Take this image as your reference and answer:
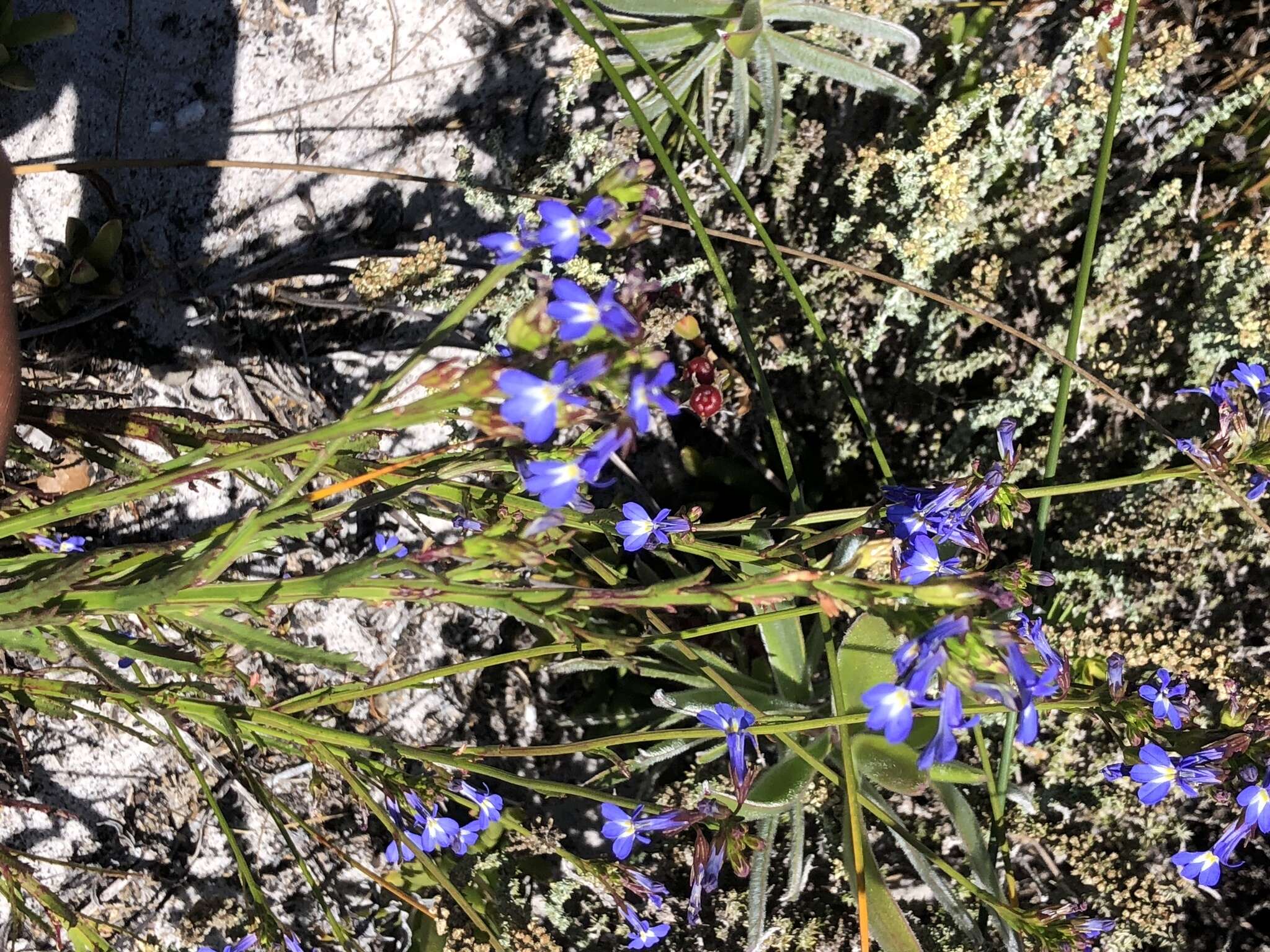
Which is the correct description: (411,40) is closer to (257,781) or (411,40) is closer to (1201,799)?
(257,781)

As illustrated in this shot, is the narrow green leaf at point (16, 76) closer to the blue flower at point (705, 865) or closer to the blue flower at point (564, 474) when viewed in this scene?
the blue flower at point (564, 474)

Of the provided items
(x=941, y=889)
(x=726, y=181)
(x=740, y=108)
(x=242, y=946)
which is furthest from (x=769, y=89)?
(x=242, y=946)

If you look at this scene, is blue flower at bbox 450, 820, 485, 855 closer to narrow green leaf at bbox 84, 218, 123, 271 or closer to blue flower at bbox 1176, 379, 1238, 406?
blue flower at bbox 1176, 379, 1238, 406

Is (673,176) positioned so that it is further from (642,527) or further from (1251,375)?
(1251,375)

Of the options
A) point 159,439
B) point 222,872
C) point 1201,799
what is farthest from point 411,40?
point 1201,799

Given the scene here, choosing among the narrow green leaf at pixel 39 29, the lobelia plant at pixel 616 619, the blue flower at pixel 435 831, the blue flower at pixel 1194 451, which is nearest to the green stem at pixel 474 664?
the lobelia plant at pixel 616 619

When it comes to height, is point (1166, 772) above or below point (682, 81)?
below

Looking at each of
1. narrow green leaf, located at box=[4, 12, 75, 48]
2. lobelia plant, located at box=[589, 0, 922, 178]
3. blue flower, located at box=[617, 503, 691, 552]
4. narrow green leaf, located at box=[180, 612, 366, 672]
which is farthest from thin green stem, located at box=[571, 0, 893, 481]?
narrow green leaf, located at box=[4, 12, 75, 48]
